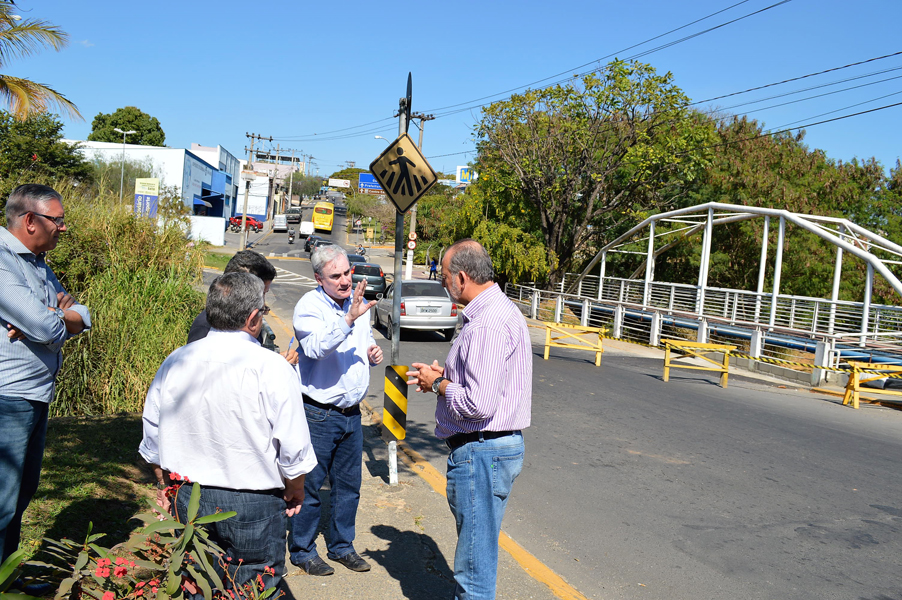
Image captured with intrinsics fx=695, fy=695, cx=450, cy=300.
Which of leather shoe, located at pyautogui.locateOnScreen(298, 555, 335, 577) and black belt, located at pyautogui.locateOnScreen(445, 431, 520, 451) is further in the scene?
leather shoe, located at pyautogui.locateOnScreen(298, 555, 335, 577)

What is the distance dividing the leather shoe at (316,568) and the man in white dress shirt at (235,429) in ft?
4.48

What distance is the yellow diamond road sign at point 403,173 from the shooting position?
6.05m

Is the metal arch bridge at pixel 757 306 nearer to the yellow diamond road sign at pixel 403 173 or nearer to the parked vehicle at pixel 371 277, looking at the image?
the parked vehicle at pixel 371 277

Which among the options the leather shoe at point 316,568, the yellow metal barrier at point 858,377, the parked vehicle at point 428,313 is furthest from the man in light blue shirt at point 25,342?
the parked vehicle at point 428,313

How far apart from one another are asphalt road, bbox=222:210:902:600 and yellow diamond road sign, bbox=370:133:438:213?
8.71ft

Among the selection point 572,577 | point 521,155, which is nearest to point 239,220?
point 521,155

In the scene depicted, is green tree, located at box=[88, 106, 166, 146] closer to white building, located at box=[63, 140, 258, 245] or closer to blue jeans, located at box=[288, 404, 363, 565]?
white building, located at box=[63, 140, 258, 245]

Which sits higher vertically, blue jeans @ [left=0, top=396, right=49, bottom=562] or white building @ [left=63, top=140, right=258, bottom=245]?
white building @ [left=63, top=140, right=258, bottom=245]

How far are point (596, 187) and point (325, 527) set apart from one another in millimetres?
27336

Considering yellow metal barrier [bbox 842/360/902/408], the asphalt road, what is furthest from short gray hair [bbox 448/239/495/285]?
yellow metal barrier [bbox 842/360/902/408]

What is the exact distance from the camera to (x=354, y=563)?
13.7ft

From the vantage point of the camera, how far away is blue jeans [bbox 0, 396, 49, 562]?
307 centimetres

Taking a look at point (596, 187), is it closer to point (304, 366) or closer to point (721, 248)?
point (721, 248)

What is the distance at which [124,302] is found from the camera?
7426 mm
